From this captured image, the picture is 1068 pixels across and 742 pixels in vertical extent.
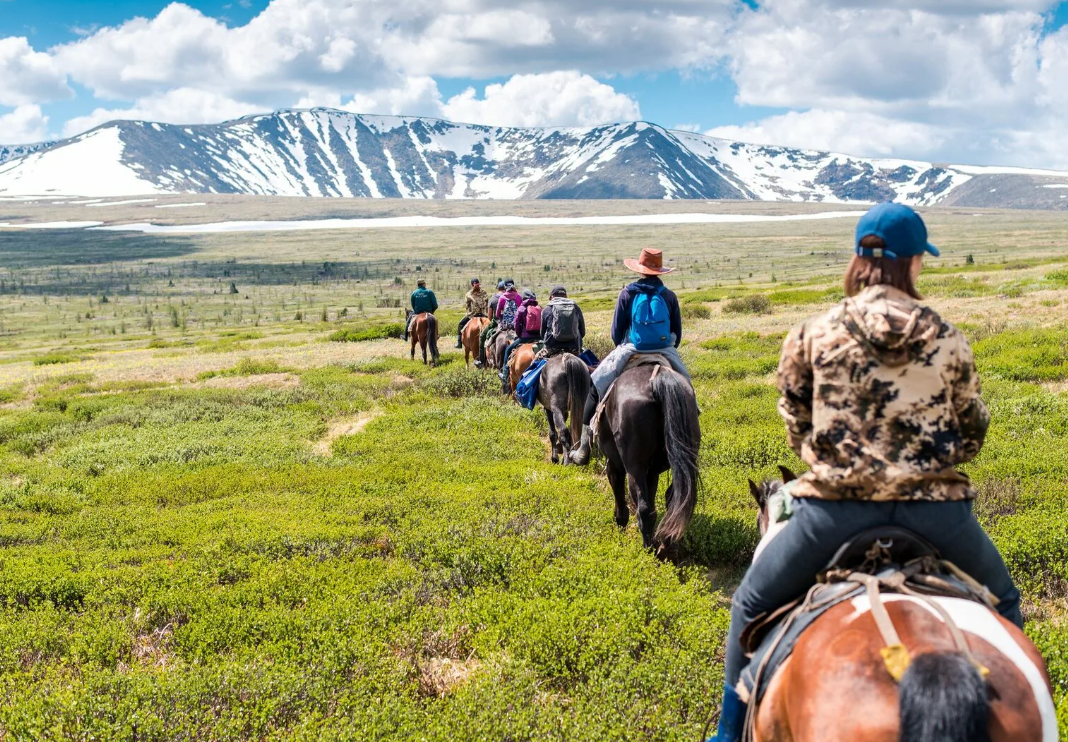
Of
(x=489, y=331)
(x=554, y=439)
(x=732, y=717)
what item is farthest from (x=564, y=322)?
(x=732, y=717)

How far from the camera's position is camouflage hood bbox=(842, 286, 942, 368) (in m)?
3.00

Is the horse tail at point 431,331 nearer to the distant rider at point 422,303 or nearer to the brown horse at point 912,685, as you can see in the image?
the distant rider at point 422,303

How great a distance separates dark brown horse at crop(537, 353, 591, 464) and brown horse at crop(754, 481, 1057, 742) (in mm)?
7904

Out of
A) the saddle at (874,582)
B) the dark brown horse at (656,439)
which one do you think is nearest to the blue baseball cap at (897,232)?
the saddle at (874,582)

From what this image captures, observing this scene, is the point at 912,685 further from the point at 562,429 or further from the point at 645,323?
the point at 562,429

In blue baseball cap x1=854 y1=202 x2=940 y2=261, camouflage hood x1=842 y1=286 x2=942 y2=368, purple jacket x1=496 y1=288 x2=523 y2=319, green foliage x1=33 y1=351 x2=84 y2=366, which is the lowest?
green foliage x1=33 y1=351 x2=84 y2=366

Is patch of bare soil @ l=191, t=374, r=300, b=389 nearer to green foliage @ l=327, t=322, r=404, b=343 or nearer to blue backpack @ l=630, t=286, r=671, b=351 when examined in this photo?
green foliage @ l=327, t=322, r=404, b=343

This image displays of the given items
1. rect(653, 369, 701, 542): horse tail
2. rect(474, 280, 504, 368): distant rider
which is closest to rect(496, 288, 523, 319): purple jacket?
rect(474, 280, 504, 368): distant rider

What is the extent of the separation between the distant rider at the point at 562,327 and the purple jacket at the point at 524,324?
222cm

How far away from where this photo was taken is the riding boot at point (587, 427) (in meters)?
8.61

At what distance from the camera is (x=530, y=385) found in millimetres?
12375

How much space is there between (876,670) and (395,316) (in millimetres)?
43376

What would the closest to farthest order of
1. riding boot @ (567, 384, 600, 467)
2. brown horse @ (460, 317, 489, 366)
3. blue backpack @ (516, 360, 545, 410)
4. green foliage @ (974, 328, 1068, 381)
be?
riding boot @ (567, 384, 600, 467), blue backpack @ (516, 360, 545, 410), green foliage @ (974, 328, 1068, 381), brown horse @ (460, 317, 489, 366)

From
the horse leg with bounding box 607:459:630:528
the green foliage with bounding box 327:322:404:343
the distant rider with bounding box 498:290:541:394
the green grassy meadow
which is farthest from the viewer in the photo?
the green foliage with bounding box 327:322:404:343
